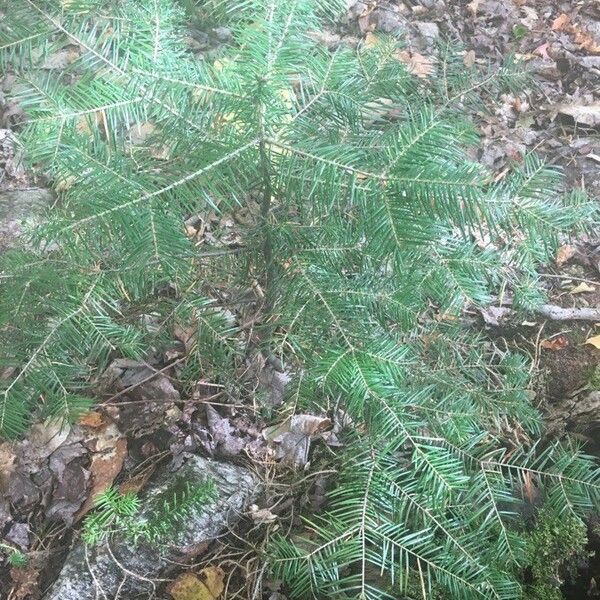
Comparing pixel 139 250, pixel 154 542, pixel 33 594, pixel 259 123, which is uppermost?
pixel 259 123

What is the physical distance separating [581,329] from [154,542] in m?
1.49

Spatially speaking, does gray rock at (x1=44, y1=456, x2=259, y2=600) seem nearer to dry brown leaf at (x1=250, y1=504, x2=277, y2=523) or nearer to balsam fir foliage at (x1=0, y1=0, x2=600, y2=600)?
dry brown leaf at (x1=250, y1=504, x2=277, y2=523)

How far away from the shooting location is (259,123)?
3.03 ft

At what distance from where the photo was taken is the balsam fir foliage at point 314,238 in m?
0.91

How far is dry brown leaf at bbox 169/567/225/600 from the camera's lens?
4.73 feet

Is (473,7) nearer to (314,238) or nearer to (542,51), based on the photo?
(542,51)

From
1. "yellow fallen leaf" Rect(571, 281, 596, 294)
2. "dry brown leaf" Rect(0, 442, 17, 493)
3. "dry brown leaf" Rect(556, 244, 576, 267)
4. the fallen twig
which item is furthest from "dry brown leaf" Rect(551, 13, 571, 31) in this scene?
"dry brown leaf" Rect(0, 442, 17, 493)

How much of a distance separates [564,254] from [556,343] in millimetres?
385

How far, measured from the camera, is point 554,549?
1.40 metres

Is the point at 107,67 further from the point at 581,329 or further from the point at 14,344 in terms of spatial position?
the point at 581,329

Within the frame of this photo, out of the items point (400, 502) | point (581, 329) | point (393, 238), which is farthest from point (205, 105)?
point (581, 329)

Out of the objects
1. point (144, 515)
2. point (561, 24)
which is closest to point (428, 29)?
point (561, 24)

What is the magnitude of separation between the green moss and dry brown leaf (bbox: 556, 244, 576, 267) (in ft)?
3.32

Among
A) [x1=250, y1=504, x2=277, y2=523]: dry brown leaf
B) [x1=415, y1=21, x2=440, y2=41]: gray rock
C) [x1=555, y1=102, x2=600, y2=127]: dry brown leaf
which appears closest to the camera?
[x1=250, y1=504, x2=277, y2=523]: dry brown leaf
